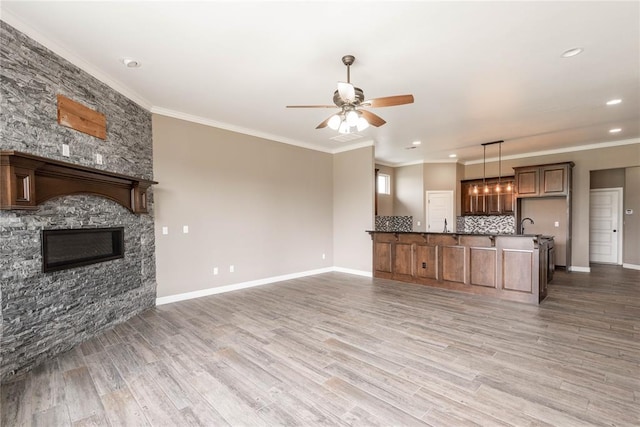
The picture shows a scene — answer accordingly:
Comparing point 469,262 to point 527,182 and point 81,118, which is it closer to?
point 527,182

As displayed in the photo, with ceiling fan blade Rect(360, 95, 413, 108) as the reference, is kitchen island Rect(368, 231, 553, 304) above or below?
below

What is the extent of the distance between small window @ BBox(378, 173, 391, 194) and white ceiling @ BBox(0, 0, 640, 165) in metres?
3.86

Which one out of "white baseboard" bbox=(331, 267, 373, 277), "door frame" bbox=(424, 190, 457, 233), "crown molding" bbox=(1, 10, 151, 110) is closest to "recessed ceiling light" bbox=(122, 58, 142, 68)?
"crown molding" bbox=(1, 10, 151, 110)

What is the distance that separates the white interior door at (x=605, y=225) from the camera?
7258 mm

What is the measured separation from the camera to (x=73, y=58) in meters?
3.04

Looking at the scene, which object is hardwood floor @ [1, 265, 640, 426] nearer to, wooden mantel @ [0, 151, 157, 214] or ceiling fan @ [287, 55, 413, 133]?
wooden mantel @ [0, 151, 157, 214]

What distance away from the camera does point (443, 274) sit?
17.5 feet

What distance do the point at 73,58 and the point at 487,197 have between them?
9005 millimetres

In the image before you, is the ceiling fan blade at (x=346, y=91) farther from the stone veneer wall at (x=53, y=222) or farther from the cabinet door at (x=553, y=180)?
the cabinet door at (x=553, y=180)

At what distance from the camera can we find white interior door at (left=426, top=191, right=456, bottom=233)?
8.38 metres

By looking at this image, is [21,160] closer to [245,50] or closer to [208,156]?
[245,50]

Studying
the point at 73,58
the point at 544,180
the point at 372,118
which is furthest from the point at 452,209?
the point at 73,58

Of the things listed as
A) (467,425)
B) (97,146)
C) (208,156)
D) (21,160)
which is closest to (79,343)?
(21,160)

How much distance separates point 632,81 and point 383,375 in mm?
4520
